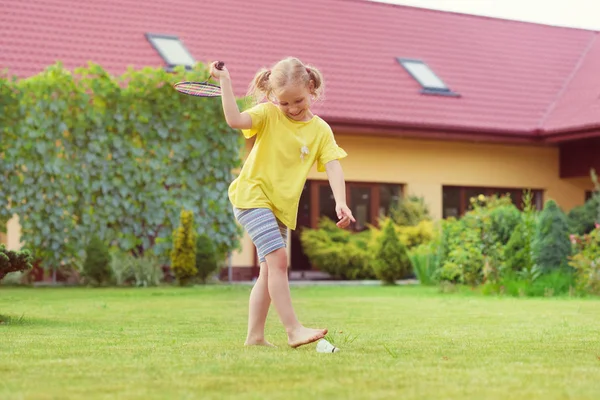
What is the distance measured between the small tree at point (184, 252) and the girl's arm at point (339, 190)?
32.4 ft

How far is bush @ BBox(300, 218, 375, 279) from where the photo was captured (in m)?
18.8

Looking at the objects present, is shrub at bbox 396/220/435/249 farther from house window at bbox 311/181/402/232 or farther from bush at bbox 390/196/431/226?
house window at bbox 311/181/402/232

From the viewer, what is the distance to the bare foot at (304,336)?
557cm

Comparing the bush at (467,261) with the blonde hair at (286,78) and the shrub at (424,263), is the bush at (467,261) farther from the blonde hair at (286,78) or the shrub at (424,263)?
the blonde hair at (286,78)

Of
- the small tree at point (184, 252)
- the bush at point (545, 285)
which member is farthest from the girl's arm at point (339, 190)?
the small tree at point (184, 252)

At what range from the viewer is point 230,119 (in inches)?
227

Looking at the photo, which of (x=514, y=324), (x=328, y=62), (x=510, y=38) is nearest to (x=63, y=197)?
(x=328, y=62)

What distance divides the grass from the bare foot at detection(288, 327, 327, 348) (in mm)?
66

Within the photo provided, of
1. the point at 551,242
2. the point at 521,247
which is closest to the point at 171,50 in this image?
the point at 521,247

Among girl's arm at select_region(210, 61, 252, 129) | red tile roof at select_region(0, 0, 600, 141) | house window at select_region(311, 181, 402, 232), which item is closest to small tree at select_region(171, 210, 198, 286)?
red tile roof at select_region(0, 0, 600, 141)

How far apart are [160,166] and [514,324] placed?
9784mm

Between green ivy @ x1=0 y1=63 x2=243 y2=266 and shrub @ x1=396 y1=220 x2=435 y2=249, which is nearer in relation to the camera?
green ivy @ x1=0 y1=63 x2=243 y2=266

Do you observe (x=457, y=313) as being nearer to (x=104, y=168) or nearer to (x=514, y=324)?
(x=514, y=324)

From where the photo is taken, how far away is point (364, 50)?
2186 centimetres
